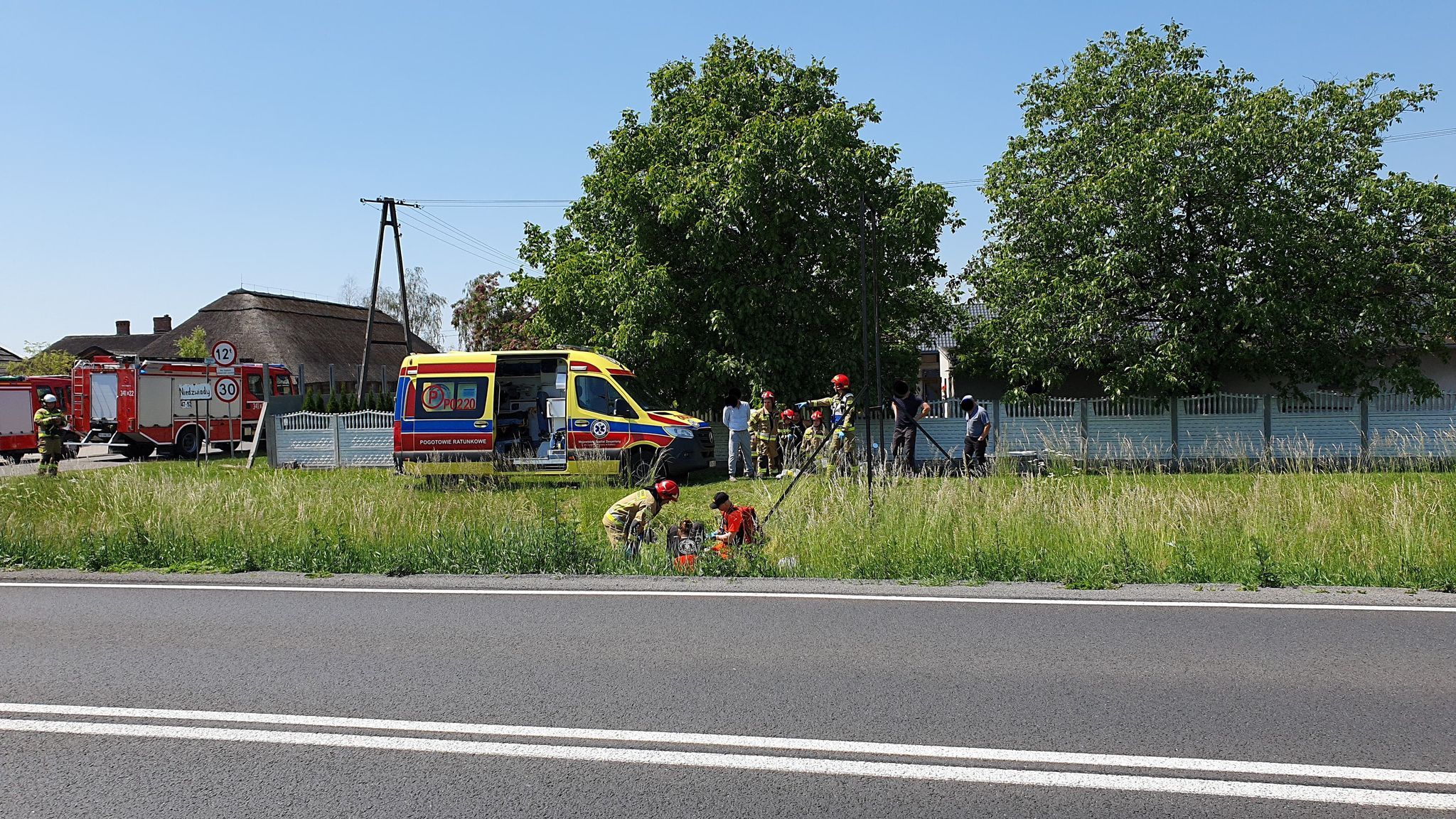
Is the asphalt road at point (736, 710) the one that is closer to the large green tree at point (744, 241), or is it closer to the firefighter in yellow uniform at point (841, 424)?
the firefighter in yellow uniform at point (841, 424)

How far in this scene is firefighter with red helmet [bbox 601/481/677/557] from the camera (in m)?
10.3

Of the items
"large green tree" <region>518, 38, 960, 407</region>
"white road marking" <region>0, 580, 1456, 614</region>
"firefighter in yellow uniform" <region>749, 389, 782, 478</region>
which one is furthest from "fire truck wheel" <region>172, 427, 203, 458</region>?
"white road marking" <region>0, 580, 1456, 614</region>

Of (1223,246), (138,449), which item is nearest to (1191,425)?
(1223,246)

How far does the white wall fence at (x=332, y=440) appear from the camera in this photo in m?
23.5

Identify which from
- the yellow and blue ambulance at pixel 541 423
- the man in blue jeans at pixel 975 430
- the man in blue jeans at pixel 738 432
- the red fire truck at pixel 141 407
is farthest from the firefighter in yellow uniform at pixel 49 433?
the man in blue jeans at pixel 975 430

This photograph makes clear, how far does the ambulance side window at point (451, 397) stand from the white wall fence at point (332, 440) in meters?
5.03

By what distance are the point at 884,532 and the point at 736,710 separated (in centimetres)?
524

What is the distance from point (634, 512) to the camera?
10.5 metres

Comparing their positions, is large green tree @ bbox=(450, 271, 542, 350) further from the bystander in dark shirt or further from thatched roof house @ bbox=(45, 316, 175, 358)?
thatched roof house @ bbox=(45, 316, 175, 358)

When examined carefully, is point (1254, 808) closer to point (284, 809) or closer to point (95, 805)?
point (284, 809)

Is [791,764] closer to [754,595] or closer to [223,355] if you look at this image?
[754,595]

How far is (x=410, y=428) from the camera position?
62.0 feet

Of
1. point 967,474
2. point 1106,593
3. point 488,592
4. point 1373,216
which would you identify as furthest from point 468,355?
point 1373,216

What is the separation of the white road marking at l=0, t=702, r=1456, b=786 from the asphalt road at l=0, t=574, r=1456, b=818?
0.7 inches
